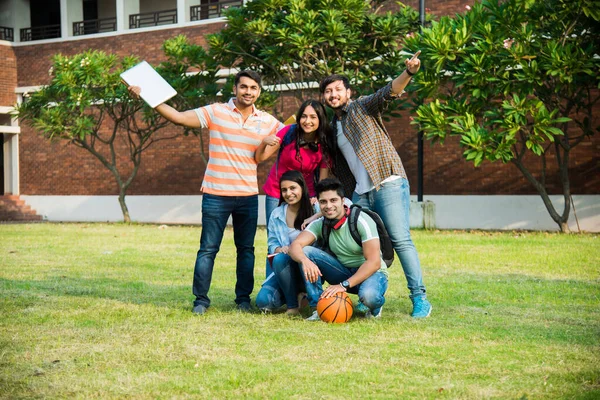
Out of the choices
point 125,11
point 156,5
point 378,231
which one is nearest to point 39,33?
point 125,11

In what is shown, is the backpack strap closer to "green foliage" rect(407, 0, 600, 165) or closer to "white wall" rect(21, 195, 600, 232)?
"green foliage" rect(407, 0, 600, 165)

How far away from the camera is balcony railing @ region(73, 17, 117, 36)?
26.6 metres

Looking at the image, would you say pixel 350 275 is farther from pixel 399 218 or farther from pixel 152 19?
Answer: pixel 152 19

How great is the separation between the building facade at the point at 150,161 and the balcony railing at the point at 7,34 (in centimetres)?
3

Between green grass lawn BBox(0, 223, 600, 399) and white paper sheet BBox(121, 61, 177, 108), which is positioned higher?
white paper sheet BBox(121, 61, 177, 108)

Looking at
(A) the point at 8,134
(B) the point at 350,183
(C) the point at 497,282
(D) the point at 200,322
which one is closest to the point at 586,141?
(C) the point at 497,282

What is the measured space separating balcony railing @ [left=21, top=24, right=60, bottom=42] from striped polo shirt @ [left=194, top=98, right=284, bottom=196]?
2242 centimetres

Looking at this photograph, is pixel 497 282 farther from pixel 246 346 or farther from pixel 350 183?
pixel 246 346

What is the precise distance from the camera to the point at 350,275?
659 centimetres

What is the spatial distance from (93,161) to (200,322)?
796 inches

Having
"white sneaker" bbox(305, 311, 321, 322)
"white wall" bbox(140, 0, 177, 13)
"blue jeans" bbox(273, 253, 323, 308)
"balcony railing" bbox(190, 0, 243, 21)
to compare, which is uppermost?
"white wall" bbox(140, 0, 177, 13)

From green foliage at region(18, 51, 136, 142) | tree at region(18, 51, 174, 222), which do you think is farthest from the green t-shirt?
green foliage at region(18, 51, 136, 142)

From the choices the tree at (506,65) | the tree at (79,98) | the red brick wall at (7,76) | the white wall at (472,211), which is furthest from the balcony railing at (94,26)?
the tree at (506,65)

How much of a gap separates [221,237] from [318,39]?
1001cm
